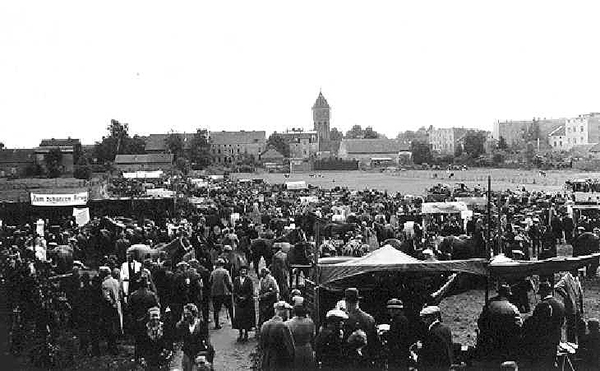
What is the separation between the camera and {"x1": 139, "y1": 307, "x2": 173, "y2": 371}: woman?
8867mm

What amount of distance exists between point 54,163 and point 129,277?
10083 cm

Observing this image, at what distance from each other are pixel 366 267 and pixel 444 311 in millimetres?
4618

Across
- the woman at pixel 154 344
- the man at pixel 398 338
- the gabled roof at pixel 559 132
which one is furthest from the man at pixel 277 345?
the gabled roof at pixel 559 132

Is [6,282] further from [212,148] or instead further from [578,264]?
[212,148]

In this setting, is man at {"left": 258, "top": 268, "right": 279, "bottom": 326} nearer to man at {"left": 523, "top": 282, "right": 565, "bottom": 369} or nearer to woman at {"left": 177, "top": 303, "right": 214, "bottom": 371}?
woman at {"left": 177, "top": 303, "right": 214, "bottom": 371}

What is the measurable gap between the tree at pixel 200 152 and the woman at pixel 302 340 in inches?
4707

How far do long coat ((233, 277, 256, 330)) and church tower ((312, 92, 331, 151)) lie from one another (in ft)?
595

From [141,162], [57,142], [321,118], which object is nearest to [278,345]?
[141,162]

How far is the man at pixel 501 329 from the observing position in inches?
331

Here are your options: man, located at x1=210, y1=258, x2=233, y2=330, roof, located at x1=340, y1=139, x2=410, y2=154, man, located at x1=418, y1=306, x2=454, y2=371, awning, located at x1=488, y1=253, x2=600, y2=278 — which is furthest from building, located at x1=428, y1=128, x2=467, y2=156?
man, located at x1=418, y1=306, x2=454, y2=371

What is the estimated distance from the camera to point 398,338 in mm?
8383

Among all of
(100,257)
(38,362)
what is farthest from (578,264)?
(100,257)

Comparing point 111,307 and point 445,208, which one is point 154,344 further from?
point 445,208

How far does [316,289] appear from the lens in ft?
32.7
